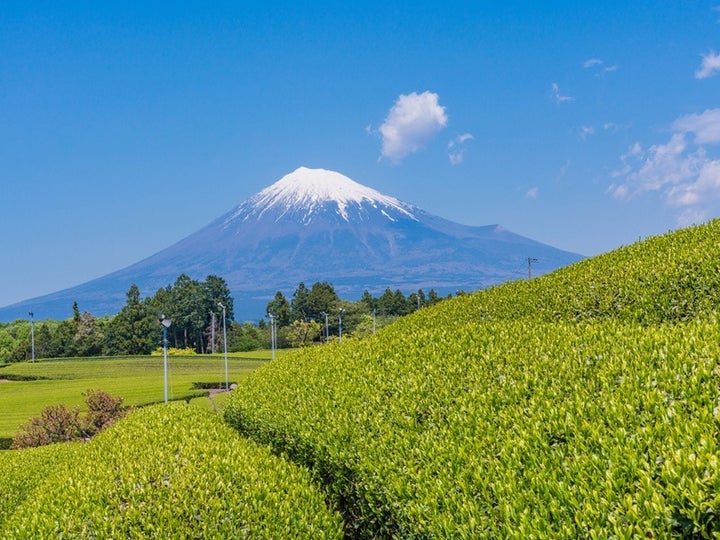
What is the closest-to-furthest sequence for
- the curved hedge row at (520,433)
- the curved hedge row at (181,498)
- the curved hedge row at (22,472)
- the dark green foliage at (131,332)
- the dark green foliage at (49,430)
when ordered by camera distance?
the curved hedge row at (520,433)
the curved hedge row at (181,498)
the curved hedge row at (22,472)
the dark green foliage at (49,430)
the dark green foliage at (131,332)

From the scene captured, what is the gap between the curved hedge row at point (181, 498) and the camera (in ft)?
19.2

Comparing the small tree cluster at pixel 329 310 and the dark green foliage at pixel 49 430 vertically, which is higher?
the small tree cluster at pixel 329 310

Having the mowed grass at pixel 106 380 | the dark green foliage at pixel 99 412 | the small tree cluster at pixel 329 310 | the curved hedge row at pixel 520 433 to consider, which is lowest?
the mowed grass at pixel 106 380

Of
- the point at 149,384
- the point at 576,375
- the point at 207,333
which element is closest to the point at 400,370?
the point at 576,375

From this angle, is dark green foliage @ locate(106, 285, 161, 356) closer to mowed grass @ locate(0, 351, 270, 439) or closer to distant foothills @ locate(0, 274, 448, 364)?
distant foothills @ locate(0, 274, 448, 364)

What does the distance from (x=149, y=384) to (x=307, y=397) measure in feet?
162

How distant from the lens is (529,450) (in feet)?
15.6

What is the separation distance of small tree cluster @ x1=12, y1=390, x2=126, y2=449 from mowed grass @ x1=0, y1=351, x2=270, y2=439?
250 inches

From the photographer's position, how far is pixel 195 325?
117 m

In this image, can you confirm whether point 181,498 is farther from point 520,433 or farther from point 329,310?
point 329,310

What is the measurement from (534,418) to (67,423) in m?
26.3

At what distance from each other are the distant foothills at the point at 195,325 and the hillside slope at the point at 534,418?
82.2m

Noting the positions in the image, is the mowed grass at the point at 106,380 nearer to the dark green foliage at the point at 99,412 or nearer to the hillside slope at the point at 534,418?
the dark green foliage at the point at 99,412

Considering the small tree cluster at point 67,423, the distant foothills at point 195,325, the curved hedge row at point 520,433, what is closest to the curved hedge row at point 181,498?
the curved hedge row at point 520,433
